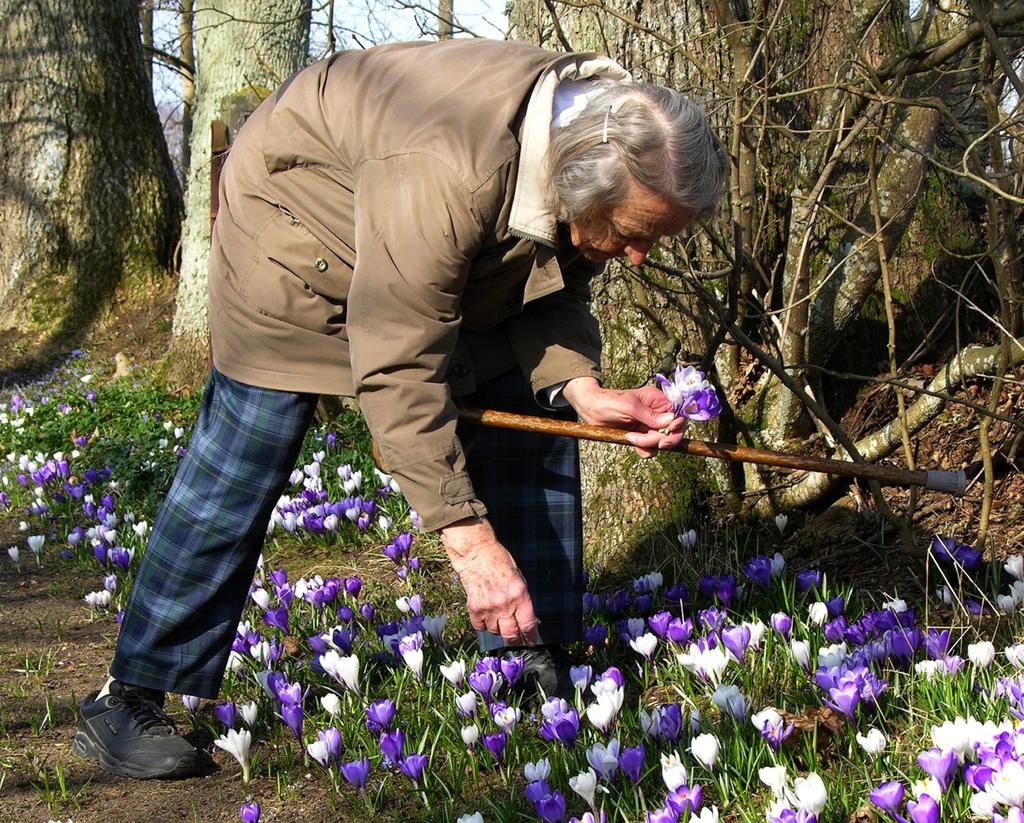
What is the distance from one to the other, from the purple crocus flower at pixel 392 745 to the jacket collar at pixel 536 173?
3.79 feet

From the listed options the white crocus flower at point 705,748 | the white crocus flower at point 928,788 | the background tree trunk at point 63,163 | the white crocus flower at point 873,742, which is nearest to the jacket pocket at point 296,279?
the white crocus flower at point 705,748

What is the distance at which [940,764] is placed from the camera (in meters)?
2.07

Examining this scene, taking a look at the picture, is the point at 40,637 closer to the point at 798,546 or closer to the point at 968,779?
the point at 798,546

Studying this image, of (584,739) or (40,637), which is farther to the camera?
(40,637)

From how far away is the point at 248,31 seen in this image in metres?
7.97

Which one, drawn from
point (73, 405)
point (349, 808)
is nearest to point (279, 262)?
Result: point (349, 808)

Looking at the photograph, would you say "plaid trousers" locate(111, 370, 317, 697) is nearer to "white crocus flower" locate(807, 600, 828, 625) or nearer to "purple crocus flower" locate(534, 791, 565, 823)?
"purple crocus flower" locate(534, 791, 565, 823)

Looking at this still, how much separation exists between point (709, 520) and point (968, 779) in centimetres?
216

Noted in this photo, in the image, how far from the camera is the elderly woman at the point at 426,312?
228cm

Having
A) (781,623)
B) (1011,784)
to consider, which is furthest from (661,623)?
(1011,784)

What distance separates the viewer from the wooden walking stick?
269 cm

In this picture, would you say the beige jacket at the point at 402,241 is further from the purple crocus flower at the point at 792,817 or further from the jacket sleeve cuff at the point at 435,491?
the purple crocus flower at the point at 792,817

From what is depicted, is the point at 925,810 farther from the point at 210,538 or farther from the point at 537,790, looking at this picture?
the point at 210,538

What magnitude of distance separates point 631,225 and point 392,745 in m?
1.27
